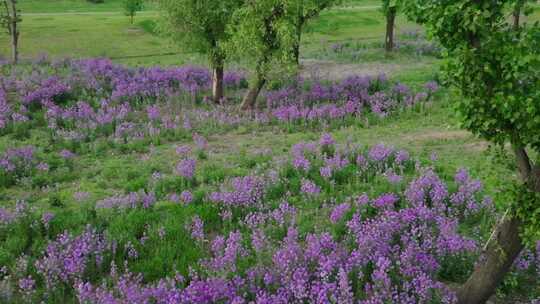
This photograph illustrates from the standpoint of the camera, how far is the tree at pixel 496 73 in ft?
19.1

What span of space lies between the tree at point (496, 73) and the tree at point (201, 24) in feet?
46.2

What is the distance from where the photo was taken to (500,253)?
7098mm

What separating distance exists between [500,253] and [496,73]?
2.45 m

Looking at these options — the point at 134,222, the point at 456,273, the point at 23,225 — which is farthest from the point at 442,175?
the point at 23,225

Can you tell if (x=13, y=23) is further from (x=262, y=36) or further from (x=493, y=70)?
(x=493, y=70)

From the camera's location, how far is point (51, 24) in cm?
5631

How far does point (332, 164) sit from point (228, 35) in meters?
9.88

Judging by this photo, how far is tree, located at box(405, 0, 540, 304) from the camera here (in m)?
5.83

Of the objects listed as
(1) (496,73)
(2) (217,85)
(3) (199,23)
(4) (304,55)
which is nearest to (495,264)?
(1) (496,73)

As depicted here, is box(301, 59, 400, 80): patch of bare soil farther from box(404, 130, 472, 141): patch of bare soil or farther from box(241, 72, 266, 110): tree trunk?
box(404, 130, 472, 141): patch of bare soil

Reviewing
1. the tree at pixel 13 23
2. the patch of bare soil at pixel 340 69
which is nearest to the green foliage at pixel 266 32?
the patch of bare soil at pixel 340 69

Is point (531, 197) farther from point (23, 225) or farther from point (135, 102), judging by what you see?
point (135, 102)

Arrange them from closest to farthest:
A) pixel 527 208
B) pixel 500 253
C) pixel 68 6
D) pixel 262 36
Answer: pixel 527 208 → pixel 500 253 → pixel 262 36 → pixel 68 6

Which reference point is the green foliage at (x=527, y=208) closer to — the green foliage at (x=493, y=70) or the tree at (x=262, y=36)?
the green foliage at (x=493, y=70)
